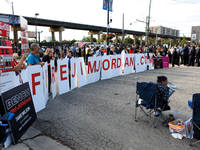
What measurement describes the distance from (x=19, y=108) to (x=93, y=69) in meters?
5.86

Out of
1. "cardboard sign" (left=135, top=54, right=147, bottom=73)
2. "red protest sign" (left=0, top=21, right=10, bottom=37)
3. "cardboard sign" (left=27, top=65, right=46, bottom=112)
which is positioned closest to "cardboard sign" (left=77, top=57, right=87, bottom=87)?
"cardboard sign" (left=27, top=65, right=46, bottom=112)

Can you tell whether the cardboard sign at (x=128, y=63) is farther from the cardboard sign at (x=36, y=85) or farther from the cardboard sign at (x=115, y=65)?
the cardboard sign at (x=36, y=85)

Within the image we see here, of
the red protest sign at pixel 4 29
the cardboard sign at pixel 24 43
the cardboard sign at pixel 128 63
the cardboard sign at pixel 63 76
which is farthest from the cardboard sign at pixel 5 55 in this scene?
the cardboard sign at pixel 128 63

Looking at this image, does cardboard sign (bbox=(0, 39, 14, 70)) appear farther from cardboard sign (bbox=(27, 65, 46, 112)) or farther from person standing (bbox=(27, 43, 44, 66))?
person standing (bbox=(27, 43, 44, 66))

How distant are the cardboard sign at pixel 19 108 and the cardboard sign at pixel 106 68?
629cm

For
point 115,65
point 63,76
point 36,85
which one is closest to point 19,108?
point 36,85

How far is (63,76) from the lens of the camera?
281 inches

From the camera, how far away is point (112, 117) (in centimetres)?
482

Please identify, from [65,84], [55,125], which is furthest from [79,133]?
[65,84]

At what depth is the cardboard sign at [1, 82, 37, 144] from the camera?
3.35 meters

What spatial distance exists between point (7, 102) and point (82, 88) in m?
4.88

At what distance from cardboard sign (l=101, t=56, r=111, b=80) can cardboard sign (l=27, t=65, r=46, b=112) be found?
511 cm

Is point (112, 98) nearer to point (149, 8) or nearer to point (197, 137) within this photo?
point (197, 137)

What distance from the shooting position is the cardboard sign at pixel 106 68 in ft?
33.1
